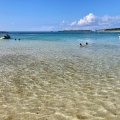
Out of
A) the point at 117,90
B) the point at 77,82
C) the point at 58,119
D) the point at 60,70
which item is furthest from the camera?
the point at 60,70

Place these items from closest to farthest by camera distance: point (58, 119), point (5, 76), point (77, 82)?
point (58, 119) → point (77, 82) → point (5, 76)

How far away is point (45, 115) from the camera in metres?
8.05

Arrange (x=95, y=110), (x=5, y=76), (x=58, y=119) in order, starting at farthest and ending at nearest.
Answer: (x=5, y=76) < (x=95, y=110) < (x=58, y=119)

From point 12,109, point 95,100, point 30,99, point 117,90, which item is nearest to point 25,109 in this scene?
point 12,109

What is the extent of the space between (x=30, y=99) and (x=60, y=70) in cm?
673

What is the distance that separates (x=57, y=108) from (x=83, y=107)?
3.26 ft

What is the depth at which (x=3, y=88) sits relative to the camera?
37.8 ft

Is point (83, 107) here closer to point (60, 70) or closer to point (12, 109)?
point (12, 109)

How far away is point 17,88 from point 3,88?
2.28 ft

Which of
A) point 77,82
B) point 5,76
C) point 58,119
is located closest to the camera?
point 58,119

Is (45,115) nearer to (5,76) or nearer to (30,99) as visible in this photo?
(30,99)

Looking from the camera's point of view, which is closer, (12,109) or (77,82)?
(12,109)

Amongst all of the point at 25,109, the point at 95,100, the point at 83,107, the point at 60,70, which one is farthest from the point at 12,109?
the point at 60,70

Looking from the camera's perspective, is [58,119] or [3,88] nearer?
[58,119]
